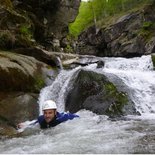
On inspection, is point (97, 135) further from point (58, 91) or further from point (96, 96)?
point (58, 91)

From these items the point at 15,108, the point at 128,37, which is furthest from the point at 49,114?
the point at 128,37

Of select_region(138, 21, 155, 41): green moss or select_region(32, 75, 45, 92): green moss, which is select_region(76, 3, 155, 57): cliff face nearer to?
select_region(138, 21, 155, 41): green moss

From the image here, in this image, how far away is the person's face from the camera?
8172 millimetres

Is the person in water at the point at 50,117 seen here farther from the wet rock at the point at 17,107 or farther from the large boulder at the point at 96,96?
the wet rock at the point at 17,107

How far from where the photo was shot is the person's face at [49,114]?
26.8ft

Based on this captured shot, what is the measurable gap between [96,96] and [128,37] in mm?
25385

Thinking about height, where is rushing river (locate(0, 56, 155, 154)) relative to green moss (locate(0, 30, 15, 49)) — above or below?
below

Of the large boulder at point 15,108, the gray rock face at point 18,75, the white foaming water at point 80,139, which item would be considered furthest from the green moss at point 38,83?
the white foaming water at point 80,139

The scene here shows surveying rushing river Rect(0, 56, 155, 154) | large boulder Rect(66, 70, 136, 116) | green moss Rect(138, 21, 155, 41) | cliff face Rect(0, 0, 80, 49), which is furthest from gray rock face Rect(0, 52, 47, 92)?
green moss Rect(138, 21, 155, 41)

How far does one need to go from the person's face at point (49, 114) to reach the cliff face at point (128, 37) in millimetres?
23067

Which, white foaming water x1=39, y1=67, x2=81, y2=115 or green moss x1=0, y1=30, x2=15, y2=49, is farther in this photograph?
green moss x1=0, y1=30, x2=15, y2=49

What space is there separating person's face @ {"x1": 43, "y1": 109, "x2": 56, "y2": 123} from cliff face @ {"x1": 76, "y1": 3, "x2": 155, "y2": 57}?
2307cm

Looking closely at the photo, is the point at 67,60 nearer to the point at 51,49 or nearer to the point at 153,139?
the point at 51,49

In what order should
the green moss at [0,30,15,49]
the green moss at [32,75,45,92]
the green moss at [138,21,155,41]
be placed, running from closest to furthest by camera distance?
the green moss at [32,75,45,92], the green moss at [0,30,15,49], the green moss at [138,21,155,41]
